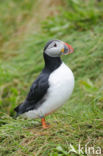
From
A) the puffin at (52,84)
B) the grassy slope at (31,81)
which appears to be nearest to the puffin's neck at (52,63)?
the puffin at (52,84)

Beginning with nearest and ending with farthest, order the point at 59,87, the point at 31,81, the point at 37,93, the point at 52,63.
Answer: the point at 59,87
the point at 52,63
the point at 37,93
the point at 31,81

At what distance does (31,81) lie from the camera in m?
5.77

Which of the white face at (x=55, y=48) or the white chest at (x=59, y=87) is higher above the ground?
the white face at (x=55, y=48)

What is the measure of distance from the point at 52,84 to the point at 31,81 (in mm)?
2571

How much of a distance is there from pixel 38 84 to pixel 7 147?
0.73 m

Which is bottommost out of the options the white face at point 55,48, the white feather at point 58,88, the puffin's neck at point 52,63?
the white feather at point 58,88

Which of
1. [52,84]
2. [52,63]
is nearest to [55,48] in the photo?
[52,63]

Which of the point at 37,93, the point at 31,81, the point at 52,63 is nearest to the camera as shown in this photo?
the point at 52,63

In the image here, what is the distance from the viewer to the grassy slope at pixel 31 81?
3.19 meters

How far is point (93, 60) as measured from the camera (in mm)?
5203

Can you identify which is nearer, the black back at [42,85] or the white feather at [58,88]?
the white feather at [58,88]

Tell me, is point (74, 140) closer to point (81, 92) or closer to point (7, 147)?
point (7, 147)

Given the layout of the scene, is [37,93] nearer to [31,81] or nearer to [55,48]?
[55,48]

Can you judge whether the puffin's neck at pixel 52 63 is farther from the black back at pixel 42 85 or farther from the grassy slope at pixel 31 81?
the grassy slope at pixel 31 81
